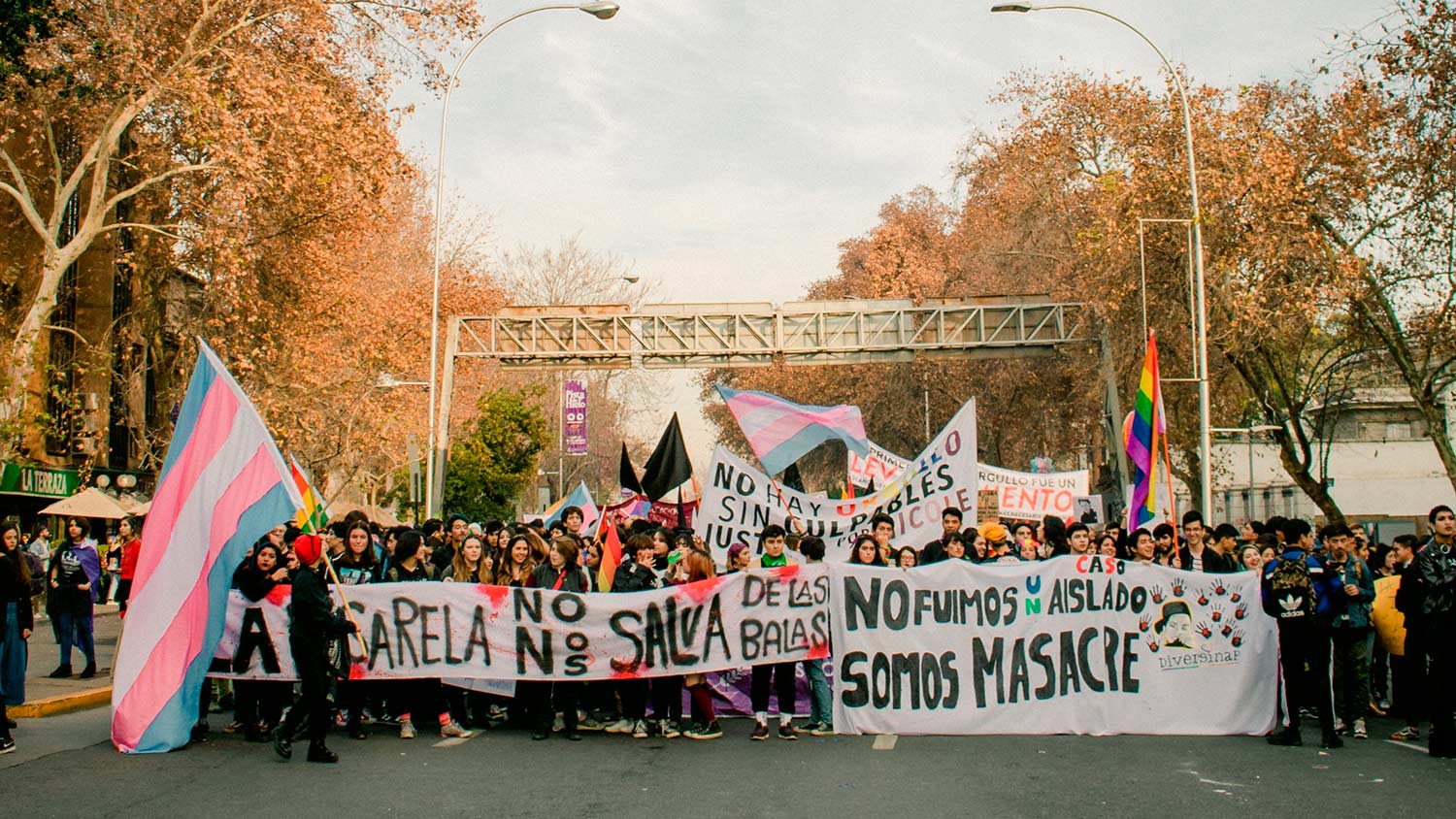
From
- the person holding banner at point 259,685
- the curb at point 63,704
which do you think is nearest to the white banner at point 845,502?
the person holding banner at point 259,685

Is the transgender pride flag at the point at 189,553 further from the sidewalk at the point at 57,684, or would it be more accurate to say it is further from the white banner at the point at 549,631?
the sidewalk at the point at 57,684

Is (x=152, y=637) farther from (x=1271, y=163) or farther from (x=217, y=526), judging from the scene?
(x=1271, y=163)

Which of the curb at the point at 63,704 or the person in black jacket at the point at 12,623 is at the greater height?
the person in black jacket at the point at 12,623

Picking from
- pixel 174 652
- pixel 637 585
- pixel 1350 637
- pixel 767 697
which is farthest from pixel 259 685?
pixel 1350 637

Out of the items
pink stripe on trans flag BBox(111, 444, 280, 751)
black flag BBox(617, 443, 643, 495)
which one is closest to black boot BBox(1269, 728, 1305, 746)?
pink stripe on trans flag BBox(111, 444, 280, 751)

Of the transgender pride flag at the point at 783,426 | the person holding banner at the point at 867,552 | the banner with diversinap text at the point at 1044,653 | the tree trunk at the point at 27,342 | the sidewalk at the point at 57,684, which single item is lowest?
the sidewalk at the point at 57,684

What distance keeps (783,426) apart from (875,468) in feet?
22.8

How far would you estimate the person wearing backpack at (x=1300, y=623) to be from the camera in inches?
409

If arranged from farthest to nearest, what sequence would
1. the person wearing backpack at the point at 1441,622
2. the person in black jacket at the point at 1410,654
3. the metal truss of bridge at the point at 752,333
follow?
the metal truss of bridge at the point at 752,333 → the person in black jacket at the point at 1410,654 → the person wearing backpack at the point at 1441,622

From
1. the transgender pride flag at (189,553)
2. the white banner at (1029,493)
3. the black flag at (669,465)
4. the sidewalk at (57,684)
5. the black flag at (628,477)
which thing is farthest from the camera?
the white banner at (1029,493)

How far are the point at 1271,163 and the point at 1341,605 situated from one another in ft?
56.4

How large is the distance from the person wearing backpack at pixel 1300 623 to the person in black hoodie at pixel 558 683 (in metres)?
5.17

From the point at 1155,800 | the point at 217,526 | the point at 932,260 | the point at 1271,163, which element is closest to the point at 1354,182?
the point at 1271,163

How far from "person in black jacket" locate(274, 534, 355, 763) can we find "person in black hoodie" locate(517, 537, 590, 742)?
171cm
